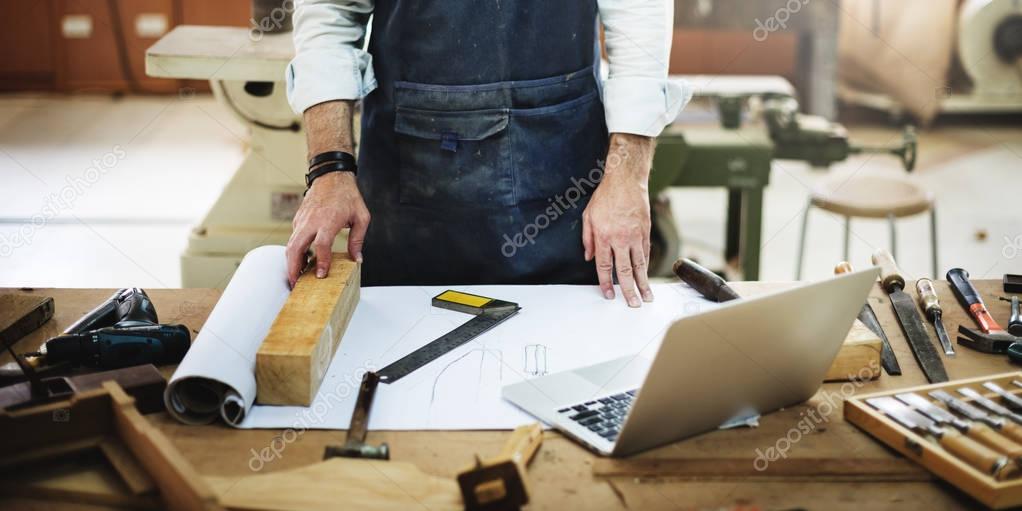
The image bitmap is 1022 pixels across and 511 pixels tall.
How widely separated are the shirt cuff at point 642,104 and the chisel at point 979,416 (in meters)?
0.69

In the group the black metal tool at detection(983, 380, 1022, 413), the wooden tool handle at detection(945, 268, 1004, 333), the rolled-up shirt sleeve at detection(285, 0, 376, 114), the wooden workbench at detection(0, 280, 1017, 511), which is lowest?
the wooden workbench at detection(0, 280, 1017, 511)

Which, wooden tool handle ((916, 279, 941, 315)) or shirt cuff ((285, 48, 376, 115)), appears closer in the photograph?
wooden tool handle ((916, 279, 941, 315))

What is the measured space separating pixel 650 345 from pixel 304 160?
4.97ft

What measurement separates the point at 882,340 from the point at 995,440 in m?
0.34

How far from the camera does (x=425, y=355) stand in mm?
1424

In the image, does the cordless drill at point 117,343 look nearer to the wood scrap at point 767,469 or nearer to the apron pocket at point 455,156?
the apron pocket at point 455,156

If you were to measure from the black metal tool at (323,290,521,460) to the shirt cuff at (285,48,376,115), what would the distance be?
1.36ft

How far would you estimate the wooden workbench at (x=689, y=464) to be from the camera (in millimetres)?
1091

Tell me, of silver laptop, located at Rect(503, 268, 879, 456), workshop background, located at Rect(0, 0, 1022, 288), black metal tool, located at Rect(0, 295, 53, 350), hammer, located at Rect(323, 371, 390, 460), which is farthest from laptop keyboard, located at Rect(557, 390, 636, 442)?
workshop background, located at Rect(0, 0, 1022, 288)

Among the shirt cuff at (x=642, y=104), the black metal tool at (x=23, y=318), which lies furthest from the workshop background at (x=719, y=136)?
the shirt cuff at (x=642, y=104)

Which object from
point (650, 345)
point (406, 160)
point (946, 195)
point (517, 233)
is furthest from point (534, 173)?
point (946, 195)

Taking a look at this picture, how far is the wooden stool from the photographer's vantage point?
3.08m

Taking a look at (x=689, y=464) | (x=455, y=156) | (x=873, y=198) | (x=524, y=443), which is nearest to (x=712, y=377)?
(x=689, y=464)

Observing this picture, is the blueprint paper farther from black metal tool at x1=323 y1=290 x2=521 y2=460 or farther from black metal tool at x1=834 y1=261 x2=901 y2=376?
black metal tool at x1=834 y1=261 x2=901 y2=376
